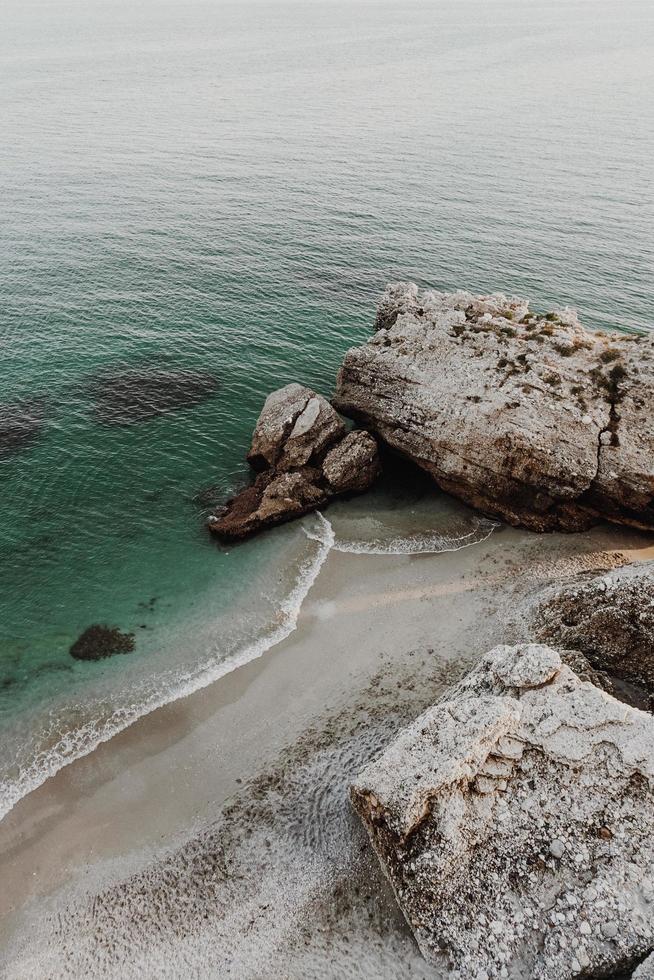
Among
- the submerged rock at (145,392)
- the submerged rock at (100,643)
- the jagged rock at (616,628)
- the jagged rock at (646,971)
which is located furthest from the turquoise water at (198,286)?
the jagged rock at (646,971)

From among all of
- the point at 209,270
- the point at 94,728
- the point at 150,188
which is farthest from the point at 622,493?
the point at 150,188

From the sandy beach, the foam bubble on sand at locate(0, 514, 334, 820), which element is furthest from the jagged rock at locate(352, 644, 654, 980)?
the foam bubble on sand at locate(0, 514, 334, 820)

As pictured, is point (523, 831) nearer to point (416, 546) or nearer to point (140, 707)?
point (140, 707)

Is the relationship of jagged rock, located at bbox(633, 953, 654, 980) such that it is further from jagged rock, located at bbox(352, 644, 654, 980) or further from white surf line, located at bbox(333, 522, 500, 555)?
white surf line, located at bbox(333, 522, 500, 555)

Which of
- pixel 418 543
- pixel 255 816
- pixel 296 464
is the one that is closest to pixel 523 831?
pixel 255 816

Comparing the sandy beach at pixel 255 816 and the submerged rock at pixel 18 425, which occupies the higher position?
the submerged rock at pixel 18 425

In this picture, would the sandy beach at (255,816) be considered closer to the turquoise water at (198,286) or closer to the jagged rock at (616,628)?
the turquoise water at (198,286)
